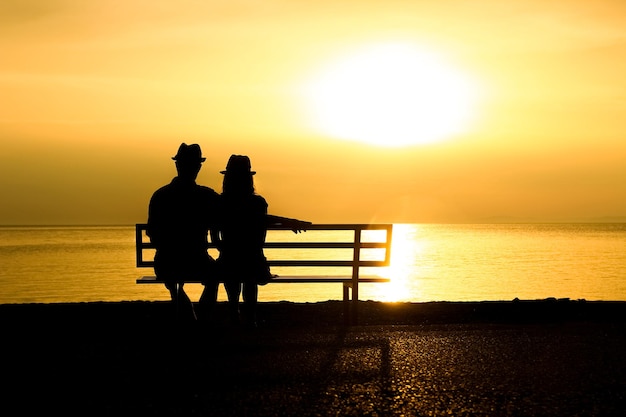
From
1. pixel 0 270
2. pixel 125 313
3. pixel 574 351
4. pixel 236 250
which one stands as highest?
pixel 236 250

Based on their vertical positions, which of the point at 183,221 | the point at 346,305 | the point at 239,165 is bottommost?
the point at 346,305

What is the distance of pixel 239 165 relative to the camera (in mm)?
9133

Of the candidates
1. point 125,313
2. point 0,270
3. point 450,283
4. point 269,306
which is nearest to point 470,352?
point 269,306

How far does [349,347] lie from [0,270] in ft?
179

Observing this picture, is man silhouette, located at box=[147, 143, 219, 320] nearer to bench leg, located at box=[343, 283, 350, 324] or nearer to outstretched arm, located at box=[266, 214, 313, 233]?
outstretched arm, located at box=[266, 214, 313, 233]

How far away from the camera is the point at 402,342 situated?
8977mm

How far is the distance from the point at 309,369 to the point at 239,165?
2777 mm

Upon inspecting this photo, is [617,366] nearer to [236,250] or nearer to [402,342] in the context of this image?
[402,342]

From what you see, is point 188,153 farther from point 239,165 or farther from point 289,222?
point 289,222

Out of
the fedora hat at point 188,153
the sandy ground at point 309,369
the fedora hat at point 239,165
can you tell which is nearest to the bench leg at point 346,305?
the sandy ground at point 309,369

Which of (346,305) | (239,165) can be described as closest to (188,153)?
(239,165)

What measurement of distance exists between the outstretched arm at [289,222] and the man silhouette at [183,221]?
987mm

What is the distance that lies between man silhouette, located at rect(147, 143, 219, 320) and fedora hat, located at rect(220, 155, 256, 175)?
395 mm

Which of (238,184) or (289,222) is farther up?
(238,184)
